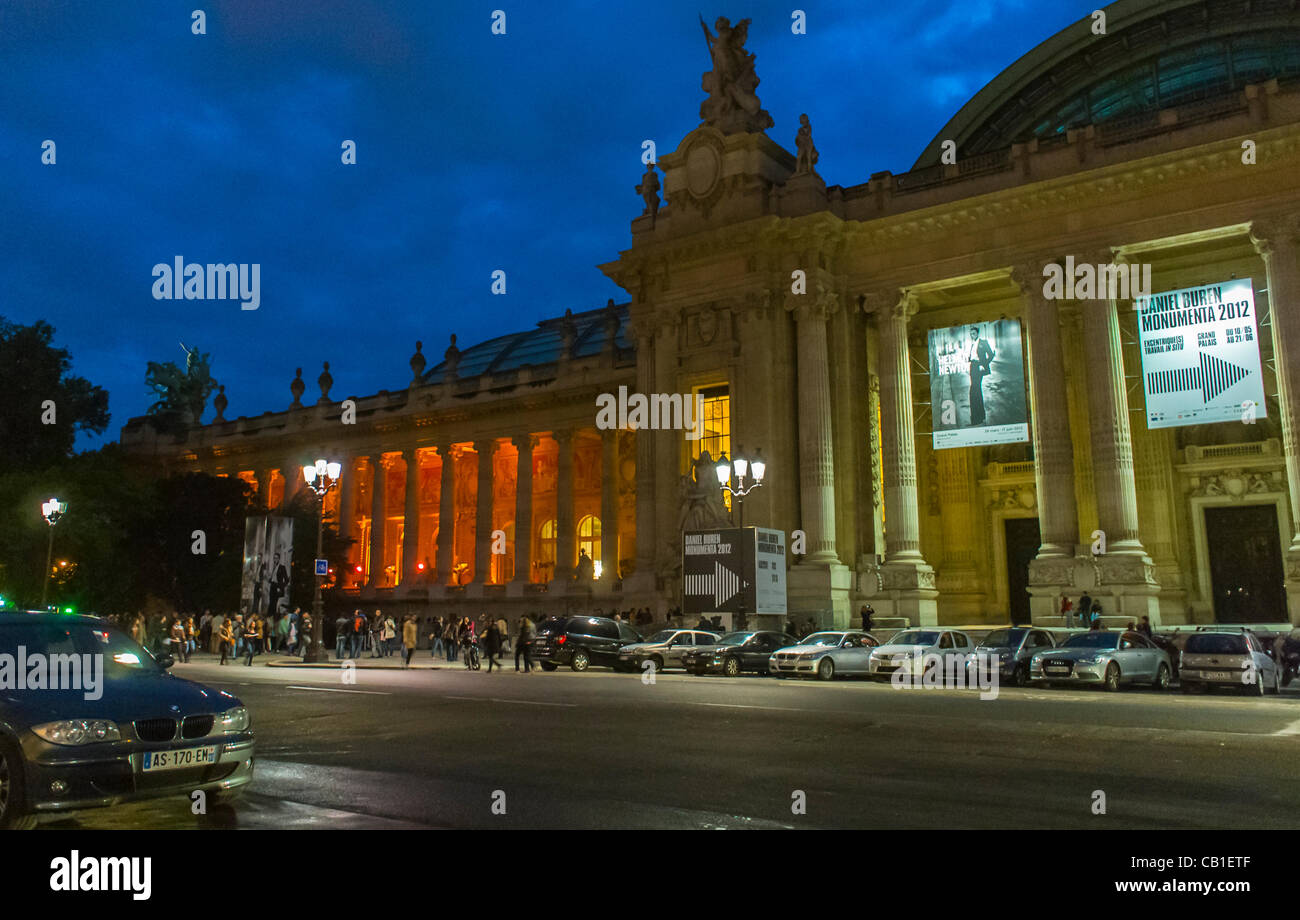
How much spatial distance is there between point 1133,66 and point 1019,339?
1962 cm

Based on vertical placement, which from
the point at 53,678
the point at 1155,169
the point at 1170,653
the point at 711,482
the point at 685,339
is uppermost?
the point at 1155,169

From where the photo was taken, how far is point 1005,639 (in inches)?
867

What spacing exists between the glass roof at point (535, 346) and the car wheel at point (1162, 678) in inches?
1669

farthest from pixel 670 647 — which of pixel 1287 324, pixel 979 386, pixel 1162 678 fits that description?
pixel 1287 324

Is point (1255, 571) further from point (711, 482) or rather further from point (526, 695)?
point (526, 695)

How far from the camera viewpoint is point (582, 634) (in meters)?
27.8

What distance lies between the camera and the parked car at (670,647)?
25234 millimetres

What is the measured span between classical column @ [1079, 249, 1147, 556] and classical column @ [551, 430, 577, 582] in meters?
26.6

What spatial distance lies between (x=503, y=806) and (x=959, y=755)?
4.92m

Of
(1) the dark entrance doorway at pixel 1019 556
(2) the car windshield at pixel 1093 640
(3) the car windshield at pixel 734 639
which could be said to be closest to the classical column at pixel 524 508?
(1) the dark entrance doorway at pixel 1019 556

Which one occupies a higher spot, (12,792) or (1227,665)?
(12,792)

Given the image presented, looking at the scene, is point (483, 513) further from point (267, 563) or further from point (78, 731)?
point (78, 731)

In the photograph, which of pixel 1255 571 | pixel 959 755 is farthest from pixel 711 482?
pixel 959 755
